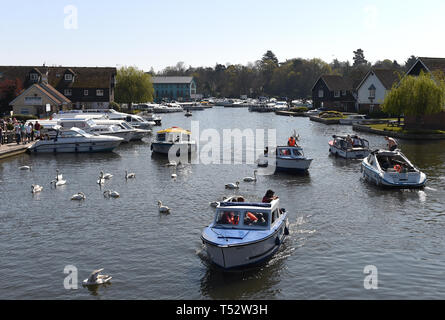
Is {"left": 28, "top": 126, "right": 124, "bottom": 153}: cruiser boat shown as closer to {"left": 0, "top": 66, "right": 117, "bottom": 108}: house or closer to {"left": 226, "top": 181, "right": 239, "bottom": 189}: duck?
{"left": 226, "top": 181, "right": 239, "bottom": 189}: duck

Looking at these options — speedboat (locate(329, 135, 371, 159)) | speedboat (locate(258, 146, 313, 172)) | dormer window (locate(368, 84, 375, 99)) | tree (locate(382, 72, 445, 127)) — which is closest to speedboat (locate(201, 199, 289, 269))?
speedboat (locate(258, 146, 313, 172))

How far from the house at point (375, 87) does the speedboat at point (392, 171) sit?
64.1 metres

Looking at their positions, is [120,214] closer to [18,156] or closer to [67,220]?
[67,220]

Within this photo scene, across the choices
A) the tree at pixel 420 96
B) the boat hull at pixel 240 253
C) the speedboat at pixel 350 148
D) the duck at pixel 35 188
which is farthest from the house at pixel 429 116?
the boat hull at pixel 240 253

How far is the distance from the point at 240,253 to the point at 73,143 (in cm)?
3708

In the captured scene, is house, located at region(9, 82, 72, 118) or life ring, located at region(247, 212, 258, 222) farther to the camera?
house, located at region(9, 82, 72, 118)

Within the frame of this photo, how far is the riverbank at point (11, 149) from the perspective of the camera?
4847 cm

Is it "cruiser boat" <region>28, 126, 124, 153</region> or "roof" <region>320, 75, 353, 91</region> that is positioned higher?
"roof" <region>320, 75, 353, 91</region>

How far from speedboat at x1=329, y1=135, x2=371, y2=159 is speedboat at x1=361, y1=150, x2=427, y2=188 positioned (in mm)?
8265

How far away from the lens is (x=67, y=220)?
27.2m

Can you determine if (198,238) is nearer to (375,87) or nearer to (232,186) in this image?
(232,186)

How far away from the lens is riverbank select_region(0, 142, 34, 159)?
159ft

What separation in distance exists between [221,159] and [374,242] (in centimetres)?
2612
